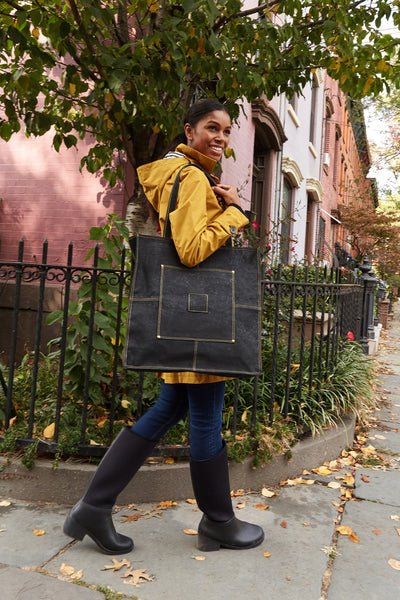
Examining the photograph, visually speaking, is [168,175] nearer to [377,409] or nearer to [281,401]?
[281,401]

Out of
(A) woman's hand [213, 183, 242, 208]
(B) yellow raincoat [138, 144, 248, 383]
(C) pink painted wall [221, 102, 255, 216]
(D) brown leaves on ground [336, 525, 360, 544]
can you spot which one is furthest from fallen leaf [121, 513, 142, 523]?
(C) pink painted wall [221, 102, 255, 216]

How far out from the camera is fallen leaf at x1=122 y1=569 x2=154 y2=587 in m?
2.14

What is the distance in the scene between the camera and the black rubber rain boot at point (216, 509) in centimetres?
236

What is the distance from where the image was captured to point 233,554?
241cm

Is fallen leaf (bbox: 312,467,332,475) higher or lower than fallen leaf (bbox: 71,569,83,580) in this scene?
higher

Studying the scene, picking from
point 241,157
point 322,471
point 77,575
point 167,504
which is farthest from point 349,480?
point 241,157

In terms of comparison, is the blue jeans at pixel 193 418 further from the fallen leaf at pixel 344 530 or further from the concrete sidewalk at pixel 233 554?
the fallen leaf at pixel 344 530

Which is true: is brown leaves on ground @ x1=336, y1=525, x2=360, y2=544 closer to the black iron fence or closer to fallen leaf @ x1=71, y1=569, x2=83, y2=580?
the black iron fence

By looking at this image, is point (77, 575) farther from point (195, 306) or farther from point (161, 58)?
point (161, 58)

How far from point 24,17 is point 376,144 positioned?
76.6 feet

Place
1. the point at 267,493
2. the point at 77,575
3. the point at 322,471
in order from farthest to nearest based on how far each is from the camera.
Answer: the point at 322,471 < the point at 267,493 < the point at 77,575

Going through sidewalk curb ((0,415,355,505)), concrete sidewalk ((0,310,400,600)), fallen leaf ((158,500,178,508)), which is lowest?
concrete sidewalk ((0,310,400,600))

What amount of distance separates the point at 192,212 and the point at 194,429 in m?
1.03

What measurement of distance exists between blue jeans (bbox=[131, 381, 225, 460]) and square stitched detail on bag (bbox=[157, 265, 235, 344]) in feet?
1.07
